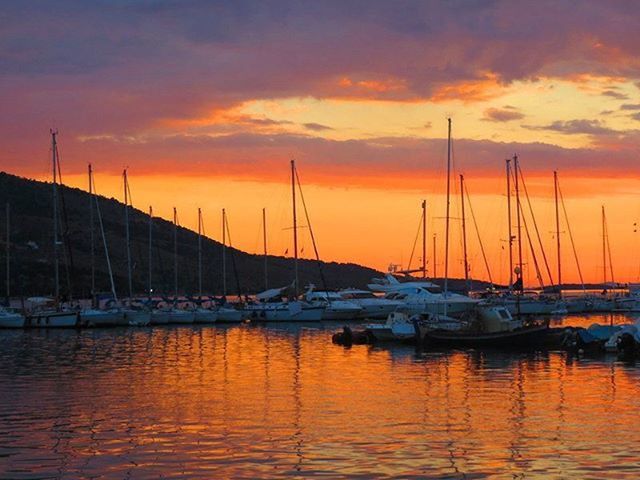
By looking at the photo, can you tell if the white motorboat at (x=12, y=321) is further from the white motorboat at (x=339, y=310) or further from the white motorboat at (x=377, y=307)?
the white motorboat at (x=377, y=307)

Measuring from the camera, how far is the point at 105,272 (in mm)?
189250

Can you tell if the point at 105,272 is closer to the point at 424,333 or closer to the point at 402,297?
the point at 402,297

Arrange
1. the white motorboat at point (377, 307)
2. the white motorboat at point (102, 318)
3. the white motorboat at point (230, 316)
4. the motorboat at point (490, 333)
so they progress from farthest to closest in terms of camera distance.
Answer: the white motorboat at point (377, 307) < the white motorboat at point (230, 316) < the white motorboat at point (102, 318) < the motorboat at point (490, 333)

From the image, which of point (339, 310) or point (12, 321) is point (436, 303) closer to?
point (339, 310)

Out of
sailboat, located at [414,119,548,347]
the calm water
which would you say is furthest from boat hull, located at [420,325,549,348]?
the calm water

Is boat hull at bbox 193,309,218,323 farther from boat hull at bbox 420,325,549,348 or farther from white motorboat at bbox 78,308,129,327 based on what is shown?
boat hull at bbox 420,325,549,348

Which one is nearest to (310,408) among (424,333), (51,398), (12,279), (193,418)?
(193,418)

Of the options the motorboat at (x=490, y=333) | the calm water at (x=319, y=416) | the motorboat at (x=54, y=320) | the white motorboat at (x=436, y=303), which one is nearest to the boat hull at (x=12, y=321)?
the motorboat at (x=54, y=320)

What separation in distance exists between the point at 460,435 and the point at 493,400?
778cm

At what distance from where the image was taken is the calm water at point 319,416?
77.0ft

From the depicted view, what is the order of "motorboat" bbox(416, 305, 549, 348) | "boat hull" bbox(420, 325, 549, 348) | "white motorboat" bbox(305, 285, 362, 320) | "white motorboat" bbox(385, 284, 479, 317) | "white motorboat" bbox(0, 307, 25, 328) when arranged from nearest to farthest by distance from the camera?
1. "boat hull" bbox(420, 325, 549, 348)
2. "motorboat" bbox(416, 305, 549, 348)
3. "white motorboat" bbox(0, 307, 25, 328)
4. "white motorboat" bbox(385, 284, 479, 317)
5. "white motorboat" bbox(305, 285, 362, 320)

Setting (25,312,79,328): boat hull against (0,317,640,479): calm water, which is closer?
(0,317,640,479): calm water

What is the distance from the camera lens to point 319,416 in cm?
3095

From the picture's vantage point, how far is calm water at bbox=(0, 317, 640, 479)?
23.5 metres
